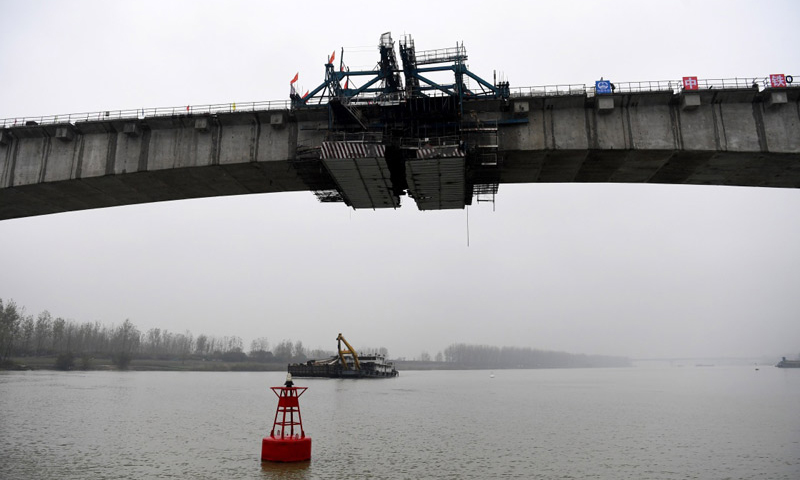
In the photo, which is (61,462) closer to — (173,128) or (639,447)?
(173,128)

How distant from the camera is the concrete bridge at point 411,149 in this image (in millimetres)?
20828

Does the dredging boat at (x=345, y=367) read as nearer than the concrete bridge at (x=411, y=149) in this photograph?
No

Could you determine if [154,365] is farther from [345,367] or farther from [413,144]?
[413,144]

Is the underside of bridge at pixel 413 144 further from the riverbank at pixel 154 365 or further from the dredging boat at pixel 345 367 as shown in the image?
the riverbank at pixel 154 365

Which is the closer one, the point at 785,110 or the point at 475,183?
the point at 785,110

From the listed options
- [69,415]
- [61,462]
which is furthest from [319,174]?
[69,415]

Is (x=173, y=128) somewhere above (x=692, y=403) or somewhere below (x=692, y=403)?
above

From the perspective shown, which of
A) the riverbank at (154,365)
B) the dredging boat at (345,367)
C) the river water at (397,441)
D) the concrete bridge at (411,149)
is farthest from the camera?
the riverbank at (154,365)

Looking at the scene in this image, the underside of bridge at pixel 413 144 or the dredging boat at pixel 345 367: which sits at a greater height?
the underside of bridge at pixel 413 144

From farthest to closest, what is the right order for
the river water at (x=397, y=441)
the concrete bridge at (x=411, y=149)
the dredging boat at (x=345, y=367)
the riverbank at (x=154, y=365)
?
the riverbank at (x=154, y=365)
the dredging boat at (x=345, y=367)
the concrete bridge at (x=411, y=149)
the river water at (x=397, y=441)

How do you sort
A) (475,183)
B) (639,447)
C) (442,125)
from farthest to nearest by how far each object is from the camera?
1. (639,447)
2. (475,183)
3. (442,125)

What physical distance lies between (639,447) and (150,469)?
77.0 ft

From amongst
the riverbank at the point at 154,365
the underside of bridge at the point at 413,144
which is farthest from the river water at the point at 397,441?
the riverbank at the point at 154,365

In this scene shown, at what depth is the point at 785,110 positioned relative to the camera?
20797 millimetres
